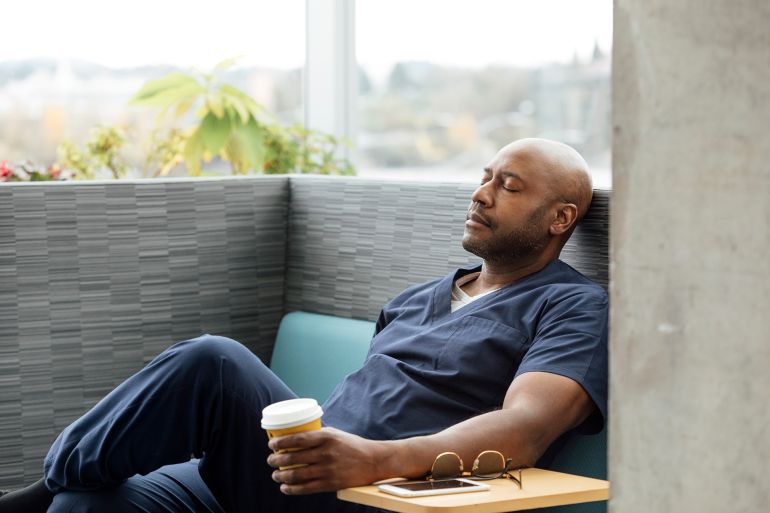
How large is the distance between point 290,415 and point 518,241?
86 cm

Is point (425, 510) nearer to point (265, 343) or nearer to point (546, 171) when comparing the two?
point (546, 171)

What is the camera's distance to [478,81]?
786 cm

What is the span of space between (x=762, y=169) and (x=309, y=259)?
2.12m

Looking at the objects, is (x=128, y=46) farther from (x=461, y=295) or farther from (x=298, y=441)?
(x=298, y=441)

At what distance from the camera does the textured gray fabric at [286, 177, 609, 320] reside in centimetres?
249

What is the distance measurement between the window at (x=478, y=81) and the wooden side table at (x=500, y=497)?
2.57 m

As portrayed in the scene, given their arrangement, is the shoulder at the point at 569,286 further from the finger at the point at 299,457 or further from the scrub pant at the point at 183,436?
the finger at the point at 299,457

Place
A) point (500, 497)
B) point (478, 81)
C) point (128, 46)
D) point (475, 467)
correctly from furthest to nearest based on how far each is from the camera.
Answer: point (478, 81), point (128, 46), point (475, 467), point (500, 497)

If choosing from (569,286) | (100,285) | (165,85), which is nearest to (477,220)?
(569,286)

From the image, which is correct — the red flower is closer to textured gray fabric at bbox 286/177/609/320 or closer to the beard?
textured gray fabric at bbox 286/177/609/320

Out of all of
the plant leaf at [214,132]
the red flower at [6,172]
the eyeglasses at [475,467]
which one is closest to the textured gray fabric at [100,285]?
the red flower at [6,172]

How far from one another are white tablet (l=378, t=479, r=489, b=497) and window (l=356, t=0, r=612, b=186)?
257 centimetres

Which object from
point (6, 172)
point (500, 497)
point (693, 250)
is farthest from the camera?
point (6, 172)

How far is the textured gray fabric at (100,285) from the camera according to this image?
8.49 ft
